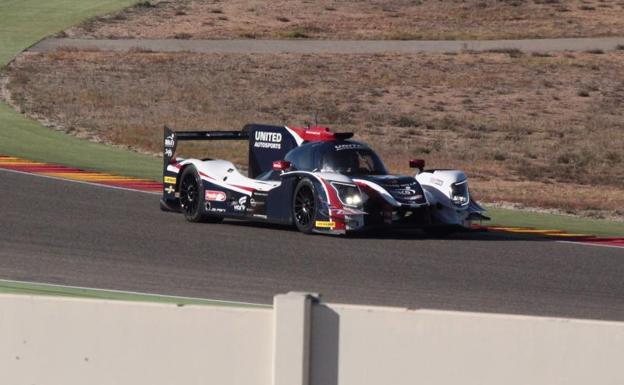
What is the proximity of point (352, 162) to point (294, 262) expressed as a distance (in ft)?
9.41

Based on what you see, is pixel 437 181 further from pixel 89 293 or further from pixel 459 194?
pixel 89 293

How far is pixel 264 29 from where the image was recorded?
53.8 metres

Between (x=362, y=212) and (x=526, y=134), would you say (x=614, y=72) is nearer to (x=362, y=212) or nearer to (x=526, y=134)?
(x=526, y=134)

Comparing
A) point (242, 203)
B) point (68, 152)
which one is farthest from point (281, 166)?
point (68, 152)

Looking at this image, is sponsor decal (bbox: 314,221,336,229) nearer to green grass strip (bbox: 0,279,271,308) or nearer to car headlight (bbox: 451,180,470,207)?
car headlight (bbox: 451,180,470,207)

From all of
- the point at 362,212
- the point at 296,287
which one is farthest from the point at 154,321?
the point at 362,212

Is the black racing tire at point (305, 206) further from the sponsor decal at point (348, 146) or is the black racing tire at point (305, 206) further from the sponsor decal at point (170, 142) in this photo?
the sponsor decal at point (170, 142)

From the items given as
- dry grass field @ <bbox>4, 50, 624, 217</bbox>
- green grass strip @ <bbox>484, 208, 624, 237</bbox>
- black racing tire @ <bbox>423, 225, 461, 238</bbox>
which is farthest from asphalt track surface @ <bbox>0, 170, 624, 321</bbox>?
dry grass field @ <bbox>4, 50, 624, 217</bbox>

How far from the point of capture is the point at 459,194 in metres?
16.8

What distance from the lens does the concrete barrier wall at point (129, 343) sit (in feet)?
19.9

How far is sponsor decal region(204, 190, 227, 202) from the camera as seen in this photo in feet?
56.6

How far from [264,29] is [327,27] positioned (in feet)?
9.34

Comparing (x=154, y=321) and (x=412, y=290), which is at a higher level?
(x=154, y=321)

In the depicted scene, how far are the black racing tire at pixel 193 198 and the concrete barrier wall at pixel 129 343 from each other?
11.2 meters
